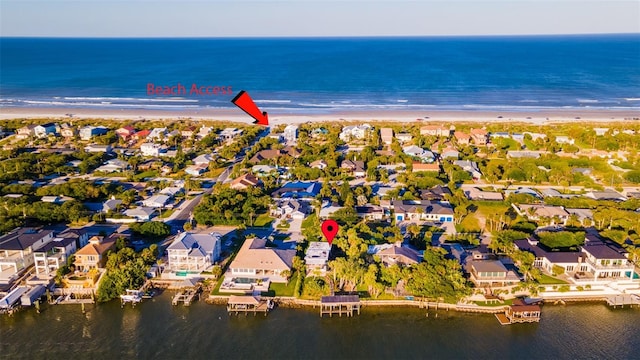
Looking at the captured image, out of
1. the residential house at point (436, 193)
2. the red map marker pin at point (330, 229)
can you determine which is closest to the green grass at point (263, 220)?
the red map marker pin at point (330, 229)

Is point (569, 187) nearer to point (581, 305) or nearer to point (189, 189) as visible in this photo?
point (581, 305)

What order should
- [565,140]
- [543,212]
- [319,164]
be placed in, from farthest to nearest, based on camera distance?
[565,140] → [319,164] → [543,212]

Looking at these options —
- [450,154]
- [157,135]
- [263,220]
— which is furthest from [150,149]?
[450,154]

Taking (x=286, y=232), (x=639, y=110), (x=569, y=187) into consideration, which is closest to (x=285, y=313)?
(x=286, y=232)

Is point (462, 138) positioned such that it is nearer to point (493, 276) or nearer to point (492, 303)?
point (493, 276)

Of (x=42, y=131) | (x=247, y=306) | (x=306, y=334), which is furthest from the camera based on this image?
(x=42, y=131)

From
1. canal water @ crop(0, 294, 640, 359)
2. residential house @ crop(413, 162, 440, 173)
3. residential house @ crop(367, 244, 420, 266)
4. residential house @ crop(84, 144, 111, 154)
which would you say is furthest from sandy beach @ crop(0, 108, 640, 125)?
canal water @ crop(0, 294, 640, 359)

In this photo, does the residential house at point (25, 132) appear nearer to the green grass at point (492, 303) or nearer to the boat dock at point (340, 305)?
the boat dock at point (340, 305)
